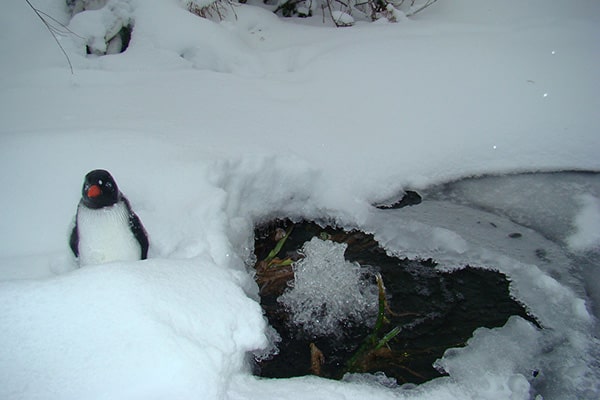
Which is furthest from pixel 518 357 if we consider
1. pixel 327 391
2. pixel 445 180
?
pixel 445 180

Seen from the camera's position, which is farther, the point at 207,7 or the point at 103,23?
the point at 207,7

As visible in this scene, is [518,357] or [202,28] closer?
[518,357]

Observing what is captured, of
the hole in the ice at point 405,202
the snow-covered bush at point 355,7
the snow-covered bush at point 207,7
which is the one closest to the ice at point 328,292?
the hole in the ice at point 405,202

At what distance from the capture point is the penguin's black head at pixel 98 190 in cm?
165

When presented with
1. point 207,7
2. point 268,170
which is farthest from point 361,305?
point 207,7

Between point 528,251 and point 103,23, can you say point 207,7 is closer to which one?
point 103,23

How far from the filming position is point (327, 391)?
54.9 inches

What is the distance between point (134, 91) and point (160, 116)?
1.34ft

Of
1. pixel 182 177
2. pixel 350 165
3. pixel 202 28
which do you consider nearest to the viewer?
pixel 182 177

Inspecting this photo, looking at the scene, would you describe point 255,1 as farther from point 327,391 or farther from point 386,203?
point 327,391

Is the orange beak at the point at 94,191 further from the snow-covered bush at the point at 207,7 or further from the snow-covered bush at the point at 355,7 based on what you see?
the snow-covered bush at the point at 355,7

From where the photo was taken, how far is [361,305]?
88.6 inches

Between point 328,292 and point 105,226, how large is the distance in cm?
111

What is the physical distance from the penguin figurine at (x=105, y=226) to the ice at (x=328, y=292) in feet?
2.71
